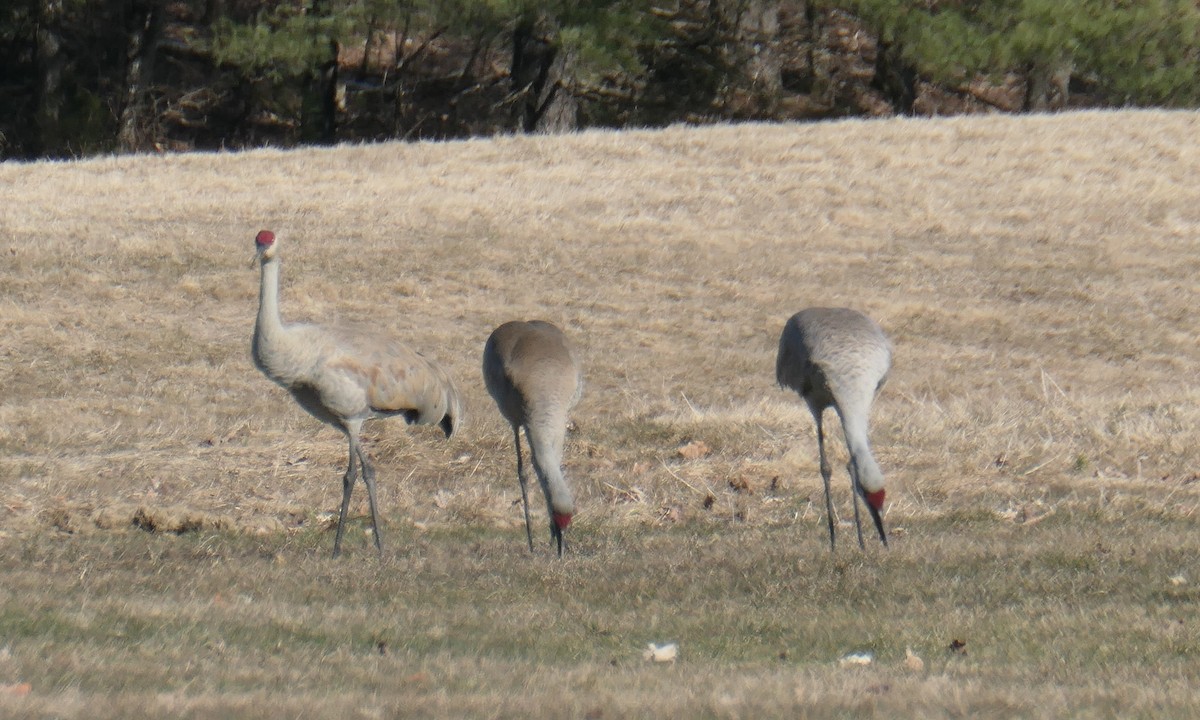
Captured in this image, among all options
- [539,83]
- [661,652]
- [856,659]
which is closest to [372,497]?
[661,652]

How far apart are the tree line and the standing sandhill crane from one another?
55.6 ft

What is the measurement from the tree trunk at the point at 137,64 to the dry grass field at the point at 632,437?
6.58 metres

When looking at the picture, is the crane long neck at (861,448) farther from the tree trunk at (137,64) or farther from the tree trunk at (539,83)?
the tree trunk at (137,64)

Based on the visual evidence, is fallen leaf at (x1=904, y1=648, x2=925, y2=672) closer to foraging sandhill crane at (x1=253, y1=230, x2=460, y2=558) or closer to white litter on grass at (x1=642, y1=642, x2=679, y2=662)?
white litter on grass at (x1=642, y1=642, x2=679, y2=662)

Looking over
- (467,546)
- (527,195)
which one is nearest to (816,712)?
(467,546)

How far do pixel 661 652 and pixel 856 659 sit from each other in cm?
72

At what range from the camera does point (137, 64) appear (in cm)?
2902

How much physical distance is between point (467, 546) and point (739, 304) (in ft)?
30.6

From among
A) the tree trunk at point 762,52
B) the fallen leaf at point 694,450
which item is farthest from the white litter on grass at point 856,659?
the tree trunk at point 762,52

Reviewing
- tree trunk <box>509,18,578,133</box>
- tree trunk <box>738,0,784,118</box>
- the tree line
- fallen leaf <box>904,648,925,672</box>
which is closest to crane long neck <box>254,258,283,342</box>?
fallen leaf <box>904,648,925,672</box>

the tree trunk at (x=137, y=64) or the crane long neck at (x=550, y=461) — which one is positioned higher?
the tree trunk at (x=137, y=64)

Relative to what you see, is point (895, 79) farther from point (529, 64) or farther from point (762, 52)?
point (529, 64)

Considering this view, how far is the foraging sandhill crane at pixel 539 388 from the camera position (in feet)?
27.5

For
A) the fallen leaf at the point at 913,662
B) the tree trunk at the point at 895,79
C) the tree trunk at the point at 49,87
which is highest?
the tree trunk at the point at 895,79
